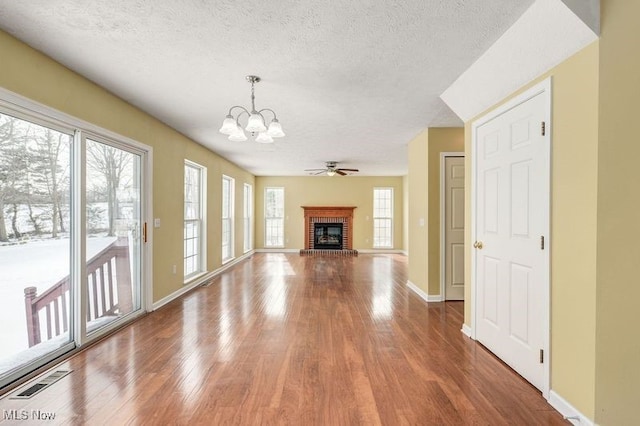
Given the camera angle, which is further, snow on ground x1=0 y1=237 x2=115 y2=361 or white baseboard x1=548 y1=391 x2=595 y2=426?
snow on ground x1=0 y1=237 x2=115 y2=361

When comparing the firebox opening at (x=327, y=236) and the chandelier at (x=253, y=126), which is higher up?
the chandelier at (x=253, y=126)

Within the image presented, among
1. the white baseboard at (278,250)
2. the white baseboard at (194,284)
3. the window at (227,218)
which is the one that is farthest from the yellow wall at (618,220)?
the white baseboard at (278,250)

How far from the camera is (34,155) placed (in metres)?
2.34

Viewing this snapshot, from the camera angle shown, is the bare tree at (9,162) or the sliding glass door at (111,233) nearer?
the bare tree at (9,162)

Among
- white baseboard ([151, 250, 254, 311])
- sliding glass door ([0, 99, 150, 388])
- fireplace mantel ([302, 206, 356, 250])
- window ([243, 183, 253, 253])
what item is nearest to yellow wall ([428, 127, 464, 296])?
white baseboard ([151, 250, 254, 311])

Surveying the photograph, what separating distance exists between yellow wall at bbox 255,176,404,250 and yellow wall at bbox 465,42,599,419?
24.7 ft

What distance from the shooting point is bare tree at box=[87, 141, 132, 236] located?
117 inches

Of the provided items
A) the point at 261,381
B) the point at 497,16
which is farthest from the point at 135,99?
the point at 497,16

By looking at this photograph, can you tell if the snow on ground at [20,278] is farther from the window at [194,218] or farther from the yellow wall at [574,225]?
the yellow wall at [574,225]

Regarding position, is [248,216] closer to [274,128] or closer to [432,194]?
[432,194]

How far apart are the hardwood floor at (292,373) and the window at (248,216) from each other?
463 centimetres

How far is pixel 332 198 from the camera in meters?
9.55

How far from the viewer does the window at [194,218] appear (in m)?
5.06

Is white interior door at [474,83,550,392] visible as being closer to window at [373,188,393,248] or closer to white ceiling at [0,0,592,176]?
white ceiling at [0,0,592,176]
